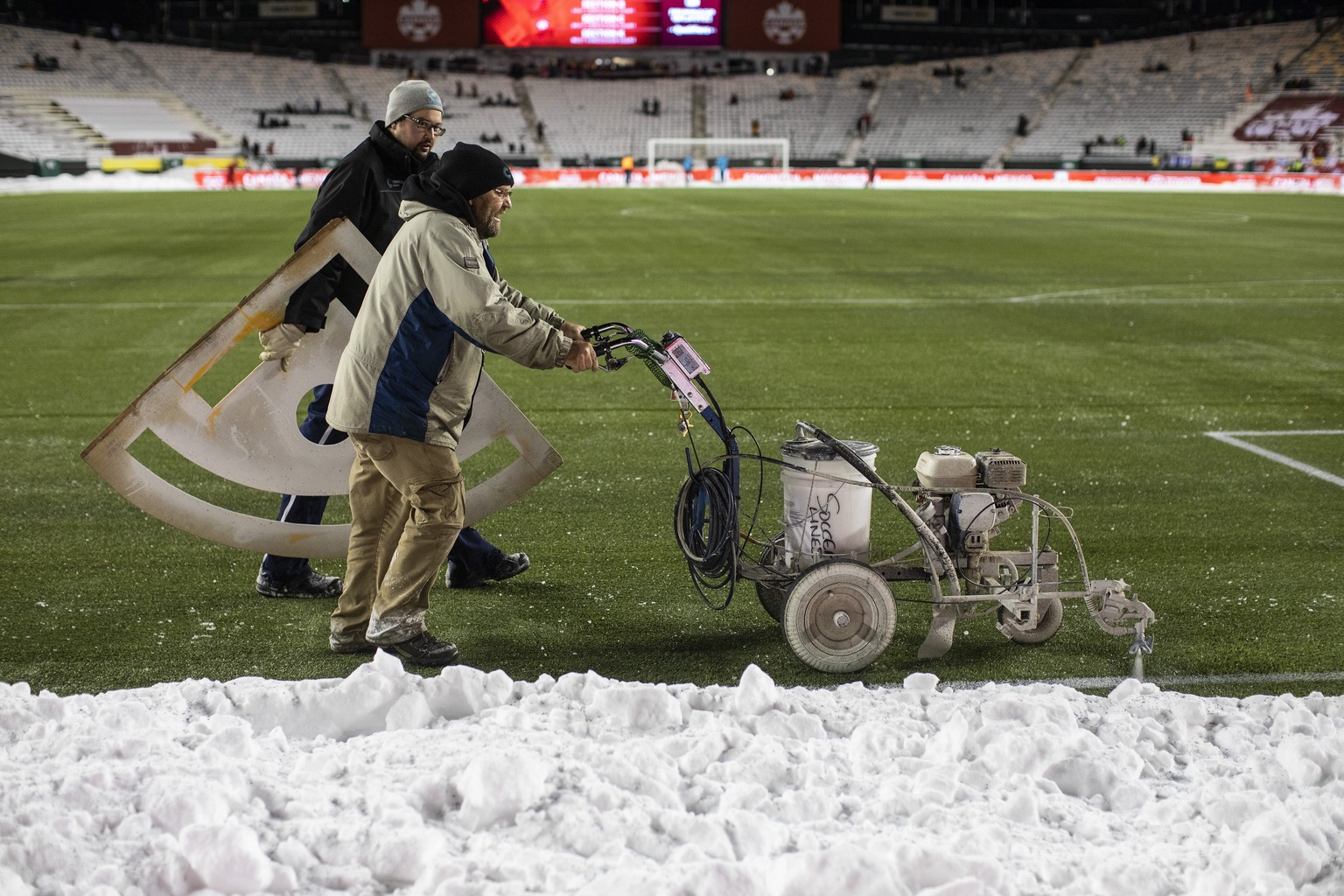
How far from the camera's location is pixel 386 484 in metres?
5.22

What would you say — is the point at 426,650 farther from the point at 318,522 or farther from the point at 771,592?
the point at 771,592

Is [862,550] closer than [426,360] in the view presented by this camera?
No

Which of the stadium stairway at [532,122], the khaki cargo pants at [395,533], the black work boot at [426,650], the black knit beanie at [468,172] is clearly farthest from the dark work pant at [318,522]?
the stadium stairway at [532,122]

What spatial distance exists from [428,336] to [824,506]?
5.16 ft

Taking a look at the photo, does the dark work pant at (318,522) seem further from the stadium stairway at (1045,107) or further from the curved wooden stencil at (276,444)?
the stadium stairway at (1045,107)

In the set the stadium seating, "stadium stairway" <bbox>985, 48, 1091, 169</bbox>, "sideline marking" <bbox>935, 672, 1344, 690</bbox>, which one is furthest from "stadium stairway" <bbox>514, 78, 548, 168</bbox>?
"sideline marking" <bbox>935, 672, 1344, 690</bbox>

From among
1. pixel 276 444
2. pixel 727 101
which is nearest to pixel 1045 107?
pixel 727 101

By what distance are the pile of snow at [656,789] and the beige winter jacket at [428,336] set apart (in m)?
0.90

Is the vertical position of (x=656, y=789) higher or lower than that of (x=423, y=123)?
lower

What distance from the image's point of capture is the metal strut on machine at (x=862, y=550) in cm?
492

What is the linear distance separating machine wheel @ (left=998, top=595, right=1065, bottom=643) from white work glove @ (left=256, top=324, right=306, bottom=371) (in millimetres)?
3026

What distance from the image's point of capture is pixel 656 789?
143 inches

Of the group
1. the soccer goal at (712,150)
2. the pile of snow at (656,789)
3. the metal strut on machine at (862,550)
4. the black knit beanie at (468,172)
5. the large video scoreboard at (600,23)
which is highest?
the large video scoreboard at (600,23)

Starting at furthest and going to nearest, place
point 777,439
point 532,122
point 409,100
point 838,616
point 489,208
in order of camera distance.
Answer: point 532,122, point 777,439, point 409,100, point 838,616, point 489,208
